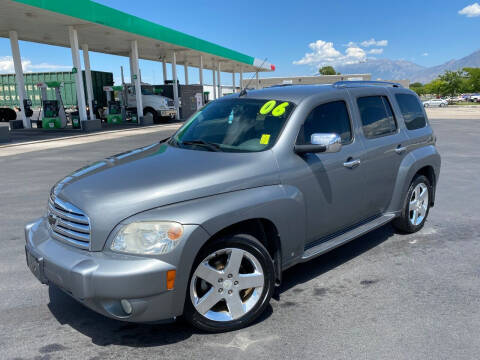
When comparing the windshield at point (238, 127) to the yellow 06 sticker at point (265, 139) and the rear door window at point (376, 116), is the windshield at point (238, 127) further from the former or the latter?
the rear door window at point (376, 116)

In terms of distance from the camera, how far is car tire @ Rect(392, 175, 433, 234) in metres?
4.81

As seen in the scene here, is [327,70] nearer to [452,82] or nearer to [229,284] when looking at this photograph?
[452,82]

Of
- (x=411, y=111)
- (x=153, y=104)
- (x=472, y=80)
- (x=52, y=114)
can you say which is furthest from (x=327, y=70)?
(x=411, y=111)

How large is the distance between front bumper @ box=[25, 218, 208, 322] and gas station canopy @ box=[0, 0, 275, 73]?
12.5 m

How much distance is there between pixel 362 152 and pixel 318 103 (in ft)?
2.29

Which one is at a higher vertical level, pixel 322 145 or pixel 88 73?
pixel 88 73

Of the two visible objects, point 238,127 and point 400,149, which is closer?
point 238,127

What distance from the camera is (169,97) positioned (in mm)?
31047

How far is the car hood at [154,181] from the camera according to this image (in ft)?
8.58

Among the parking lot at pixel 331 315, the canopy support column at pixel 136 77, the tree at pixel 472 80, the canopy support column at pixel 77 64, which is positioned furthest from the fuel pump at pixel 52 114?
the tree at pixel 472 80

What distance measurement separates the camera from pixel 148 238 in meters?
2.55

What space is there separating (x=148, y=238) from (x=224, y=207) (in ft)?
1.82

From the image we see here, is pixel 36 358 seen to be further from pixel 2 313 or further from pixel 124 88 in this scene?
pixel 124 88

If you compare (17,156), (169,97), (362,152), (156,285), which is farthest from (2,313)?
(169,97)
